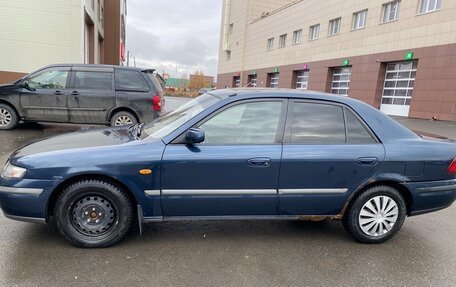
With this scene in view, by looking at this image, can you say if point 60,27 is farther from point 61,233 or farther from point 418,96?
point 418,96

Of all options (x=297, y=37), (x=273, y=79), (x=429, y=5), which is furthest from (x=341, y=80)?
(x=273, y=79)

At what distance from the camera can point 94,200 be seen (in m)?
3.29

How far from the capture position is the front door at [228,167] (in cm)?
329

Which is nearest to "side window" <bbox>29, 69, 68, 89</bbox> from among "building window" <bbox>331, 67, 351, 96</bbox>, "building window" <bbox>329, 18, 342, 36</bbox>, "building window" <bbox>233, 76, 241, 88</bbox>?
"building window" <bbox>331, 67, 351, 96</bbox>

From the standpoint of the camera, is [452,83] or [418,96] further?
[418,96]

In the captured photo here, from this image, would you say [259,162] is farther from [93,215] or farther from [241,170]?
[93,215]

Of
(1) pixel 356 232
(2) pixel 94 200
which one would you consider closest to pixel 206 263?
(2) pixel 94 200

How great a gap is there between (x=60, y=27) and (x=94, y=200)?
15374 mm

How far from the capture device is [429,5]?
71.7 ft

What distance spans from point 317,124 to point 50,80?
7672 mm

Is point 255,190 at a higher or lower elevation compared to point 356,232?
higher

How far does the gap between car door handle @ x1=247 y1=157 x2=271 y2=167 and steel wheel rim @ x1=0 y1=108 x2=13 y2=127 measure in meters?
8.10

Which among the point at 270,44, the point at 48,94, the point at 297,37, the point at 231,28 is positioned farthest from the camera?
the point at 231,28

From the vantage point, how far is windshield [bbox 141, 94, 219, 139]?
3.51 m
